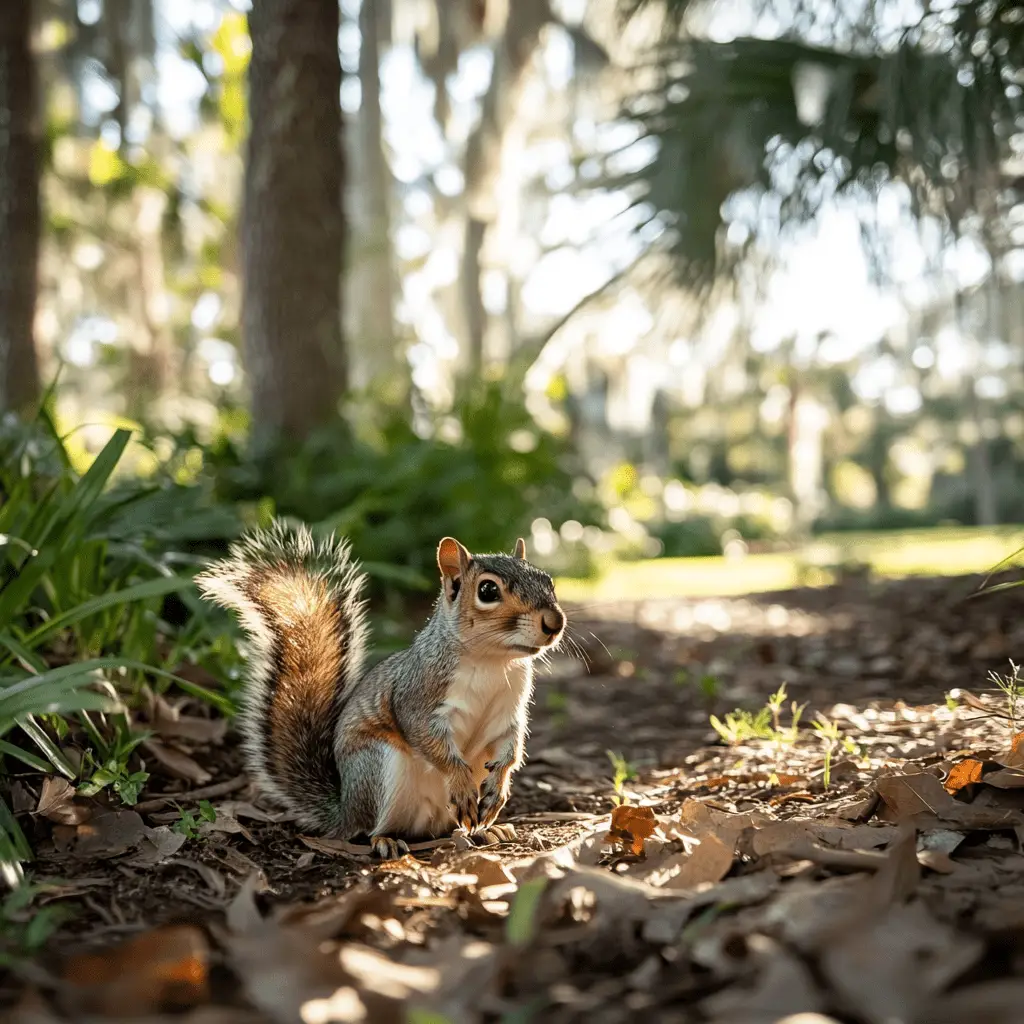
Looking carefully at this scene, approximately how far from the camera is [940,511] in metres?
30.5

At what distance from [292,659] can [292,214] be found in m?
3.81

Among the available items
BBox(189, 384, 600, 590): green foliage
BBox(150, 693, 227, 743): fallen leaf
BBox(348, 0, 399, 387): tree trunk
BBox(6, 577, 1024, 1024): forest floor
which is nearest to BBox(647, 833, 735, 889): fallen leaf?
BBox(6, 577, 1024, 1024): forest floor

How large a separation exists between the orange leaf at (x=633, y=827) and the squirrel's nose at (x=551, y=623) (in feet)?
1.21

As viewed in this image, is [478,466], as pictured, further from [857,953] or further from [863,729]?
[857,953]

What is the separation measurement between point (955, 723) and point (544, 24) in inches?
392

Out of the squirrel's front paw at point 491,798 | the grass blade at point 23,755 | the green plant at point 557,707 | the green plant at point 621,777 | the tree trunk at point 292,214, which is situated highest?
the tree trunk at point 292,214

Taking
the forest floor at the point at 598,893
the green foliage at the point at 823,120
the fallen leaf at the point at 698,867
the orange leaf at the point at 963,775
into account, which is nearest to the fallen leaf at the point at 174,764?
the forest floor at the point at 598,893

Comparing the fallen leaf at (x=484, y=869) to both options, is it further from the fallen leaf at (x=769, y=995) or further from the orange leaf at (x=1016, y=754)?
the orange leaf at (x=1016, y=754)

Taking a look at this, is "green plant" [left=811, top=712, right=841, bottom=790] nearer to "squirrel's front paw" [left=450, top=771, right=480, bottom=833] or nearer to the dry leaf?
"squirrel's front paw" [left=450, top=771, right=480, bottom=833]

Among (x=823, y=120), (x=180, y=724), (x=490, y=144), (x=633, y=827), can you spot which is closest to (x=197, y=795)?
(x=180, y=724)

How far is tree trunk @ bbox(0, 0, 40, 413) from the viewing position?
245 inches

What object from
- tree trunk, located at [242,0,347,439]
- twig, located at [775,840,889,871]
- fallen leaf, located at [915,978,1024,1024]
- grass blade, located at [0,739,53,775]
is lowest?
twig, located at [775,840,889,871]

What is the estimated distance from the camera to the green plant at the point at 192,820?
1.85 meters

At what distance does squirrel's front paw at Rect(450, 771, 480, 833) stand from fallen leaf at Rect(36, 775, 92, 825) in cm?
71
